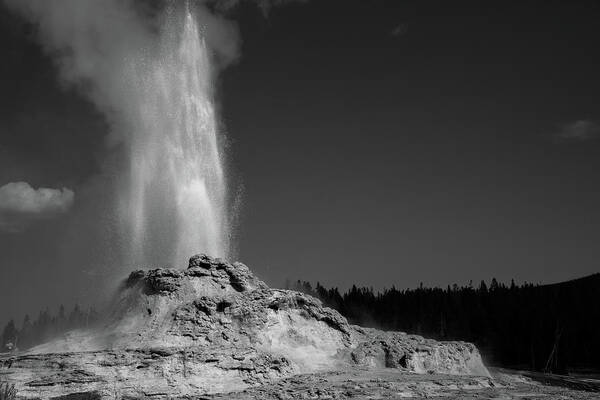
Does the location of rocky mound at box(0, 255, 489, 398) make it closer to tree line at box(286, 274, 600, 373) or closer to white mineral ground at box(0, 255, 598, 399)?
white mineral ground at box(0, 255, 598, 399)

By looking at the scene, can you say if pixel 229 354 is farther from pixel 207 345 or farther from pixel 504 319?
pixel 504 319

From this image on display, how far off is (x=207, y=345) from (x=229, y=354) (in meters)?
1.76

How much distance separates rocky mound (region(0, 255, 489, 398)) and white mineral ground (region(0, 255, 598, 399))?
0.07 m

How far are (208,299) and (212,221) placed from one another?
867 centimetres

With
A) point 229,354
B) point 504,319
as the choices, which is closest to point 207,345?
point 229,354

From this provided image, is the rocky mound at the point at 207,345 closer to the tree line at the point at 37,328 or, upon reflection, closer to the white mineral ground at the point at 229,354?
the white mineral ground at the point at 229,354

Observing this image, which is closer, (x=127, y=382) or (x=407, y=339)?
(x=127, y=382)

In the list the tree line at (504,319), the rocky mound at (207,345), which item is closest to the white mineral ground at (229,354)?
the rocky mound at (207,345)

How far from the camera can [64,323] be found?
392ft

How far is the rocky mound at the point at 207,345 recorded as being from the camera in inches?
1061

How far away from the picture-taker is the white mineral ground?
27062 millimetres

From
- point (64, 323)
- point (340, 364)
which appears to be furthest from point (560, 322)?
point (64, 323)

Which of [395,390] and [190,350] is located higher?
[190,350]

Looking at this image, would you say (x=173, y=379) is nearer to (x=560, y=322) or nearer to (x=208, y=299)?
(x=208, y=299)
